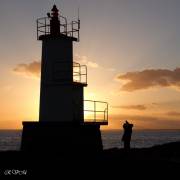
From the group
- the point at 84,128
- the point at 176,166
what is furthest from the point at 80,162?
the point at 176,166

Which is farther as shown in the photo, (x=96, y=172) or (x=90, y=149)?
(x=90, y=149)

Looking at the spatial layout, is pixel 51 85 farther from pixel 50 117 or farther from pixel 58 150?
pixel 58 150

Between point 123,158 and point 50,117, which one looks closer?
point 123,158

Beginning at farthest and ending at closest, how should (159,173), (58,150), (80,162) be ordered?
(58,150) → (80,162) → (159,173)

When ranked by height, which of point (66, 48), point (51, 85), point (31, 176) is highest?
point (66, 48)

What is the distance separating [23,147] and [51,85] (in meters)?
3.54

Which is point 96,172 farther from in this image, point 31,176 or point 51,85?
point 51,85

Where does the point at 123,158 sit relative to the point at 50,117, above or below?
below

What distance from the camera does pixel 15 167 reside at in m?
21.1

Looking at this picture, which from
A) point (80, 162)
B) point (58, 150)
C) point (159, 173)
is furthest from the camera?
point (58, 150)

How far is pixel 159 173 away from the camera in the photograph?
63.4 ft

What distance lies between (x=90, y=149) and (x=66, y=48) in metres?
5.55

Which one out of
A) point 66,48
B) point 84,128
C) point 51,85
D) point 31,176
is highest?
point 66,48

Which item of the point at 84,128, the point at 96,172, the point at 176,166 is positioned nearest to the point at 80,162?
the point at 96,172
